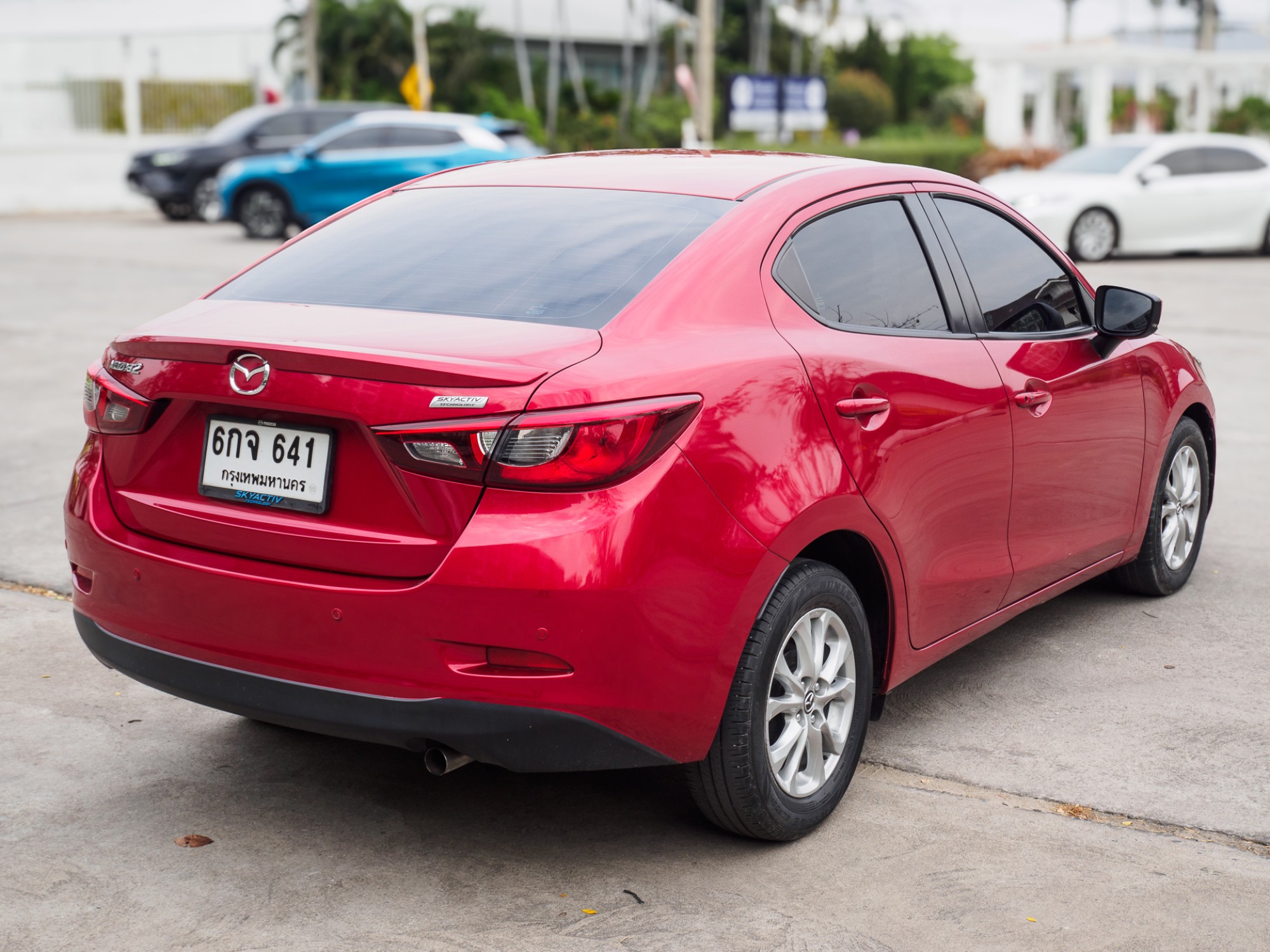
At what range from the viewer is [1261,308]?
1373 cm

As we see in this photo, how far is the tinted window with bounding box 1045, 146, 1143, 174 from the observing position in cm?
1800

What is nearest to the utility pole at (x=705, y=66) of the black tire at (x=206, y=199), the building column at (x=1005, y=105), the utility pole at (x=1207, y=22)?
the black tire at (x=206, y=199)

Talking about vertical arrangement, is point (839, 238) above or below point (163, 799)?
above

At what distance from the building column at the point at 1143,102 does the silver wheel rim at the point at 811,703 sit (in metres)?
45.1

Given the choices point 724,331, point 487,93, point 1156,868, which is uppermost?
point 487,93

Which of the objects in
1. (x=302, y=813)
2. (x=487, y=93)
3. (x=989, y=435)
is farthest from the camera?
(x=487, y=93)

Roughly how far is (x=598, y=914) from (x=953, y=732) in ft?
4.64

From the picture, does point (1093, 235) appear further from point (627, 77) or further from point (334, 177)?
point (627, 77)

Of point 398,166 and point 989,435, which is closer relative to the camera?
point 989,435

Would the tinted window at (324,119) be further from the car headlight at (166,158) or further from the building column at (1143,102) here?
the building column at (1143,102)

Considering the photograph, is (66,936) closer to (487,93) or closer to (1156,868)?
(1156,868)

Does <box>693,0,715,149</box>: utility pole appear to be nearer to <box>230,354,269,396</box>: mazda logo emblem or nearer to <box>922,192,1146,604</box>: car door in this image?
<box>922,192,1146,604</box>: car door

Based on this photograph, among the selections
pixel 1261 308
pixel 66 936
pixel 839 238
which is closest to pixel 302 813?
pixel 66 936

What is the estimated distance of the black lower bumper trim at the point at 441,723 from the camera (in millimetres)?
2949
